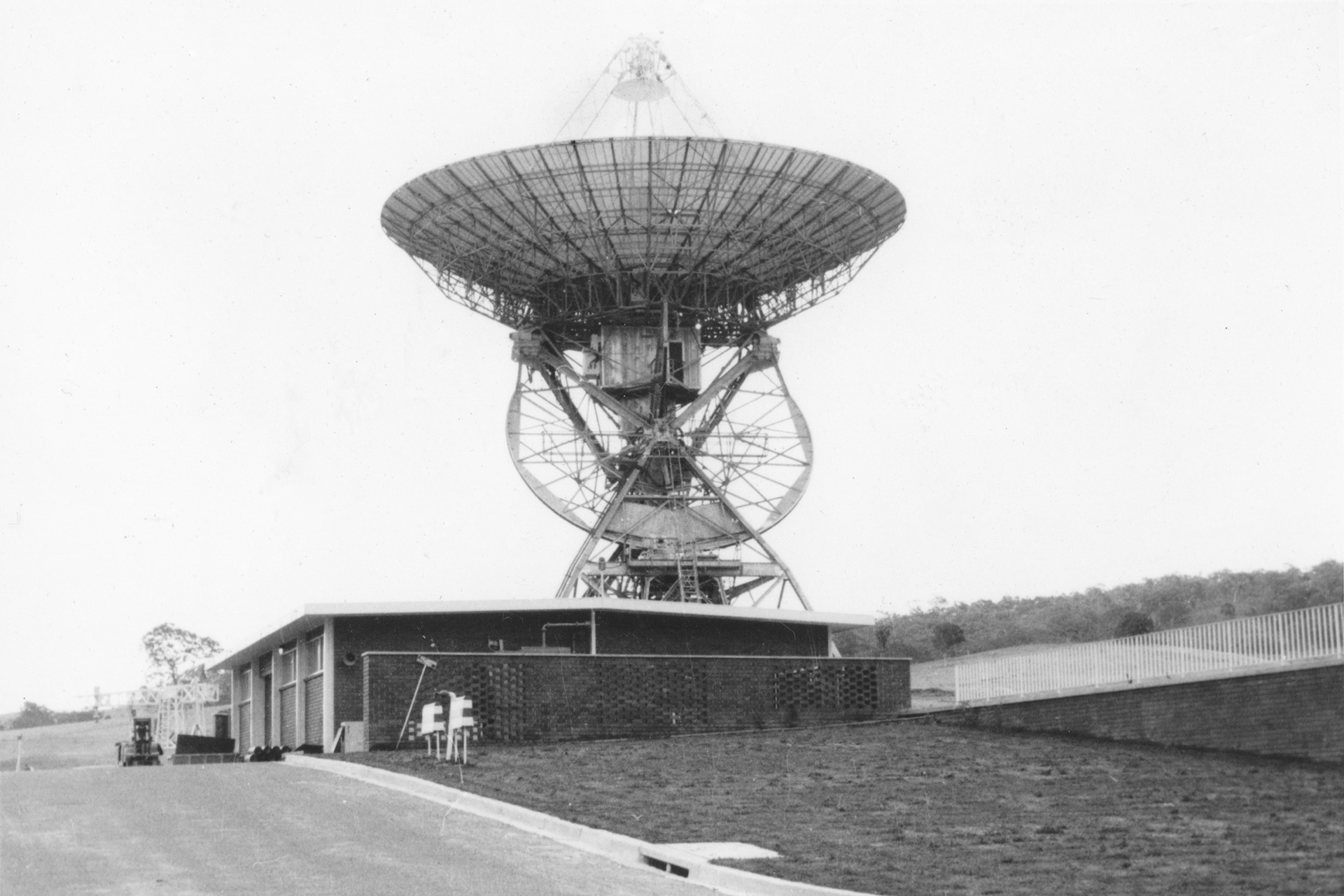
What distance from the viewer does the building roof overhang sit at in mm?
36594

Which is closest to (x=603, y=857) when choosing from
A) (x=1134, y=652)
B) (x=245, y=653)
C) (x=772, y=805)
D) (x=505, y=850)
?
(x=505, y=850)

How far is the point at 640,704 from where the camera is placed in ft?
Result: 113

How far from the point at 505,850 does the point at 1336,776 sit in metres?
10.2

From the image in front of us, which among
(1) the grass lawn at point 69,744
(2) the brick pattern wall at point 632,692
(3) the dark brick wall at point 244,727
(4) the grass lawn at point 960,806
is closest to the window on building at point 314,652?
(2) the brick pattern wall at point 632,692

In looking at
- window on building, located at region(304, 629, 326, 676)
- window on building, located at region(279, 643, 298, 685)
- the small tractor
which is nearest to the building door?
window on building, located at region(279, 643, 298, 685)

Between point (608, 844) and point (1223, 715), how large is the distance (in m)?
10.9

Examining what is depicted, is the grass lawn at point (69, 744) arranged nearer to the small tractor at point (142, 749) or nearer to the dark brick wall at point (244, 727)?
the dark brick wall at point (244, 727)

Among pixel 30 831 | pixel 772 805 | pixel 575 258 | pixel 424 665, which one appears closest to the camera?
pixel 30 831

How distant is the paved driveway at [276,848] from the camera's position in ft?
50.2

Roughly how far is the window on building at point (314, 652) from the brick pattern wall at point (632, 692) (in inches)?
219

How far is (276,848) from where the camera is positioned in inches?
686

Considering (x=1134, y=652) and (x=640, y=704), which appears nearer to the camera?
(x=1134, y=652)

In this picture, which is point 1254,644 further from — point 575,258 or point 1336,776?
point 575,258

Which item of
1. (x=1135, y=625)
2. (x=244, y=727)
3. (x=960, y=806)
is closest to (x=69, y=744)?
(x=244, y=727)
